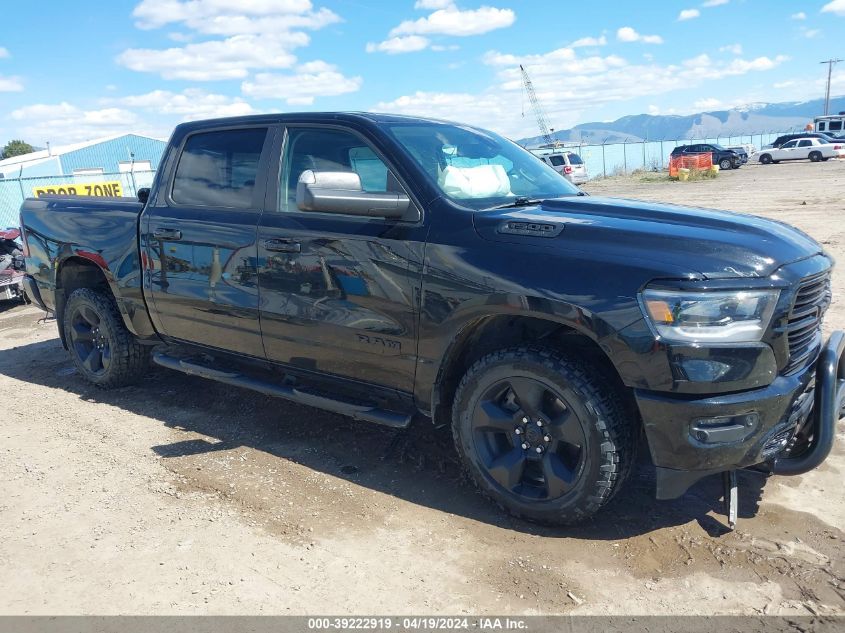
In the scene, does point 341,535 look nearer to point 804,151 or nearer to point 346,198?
point 346,198

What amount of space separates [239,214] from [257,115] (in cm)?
66

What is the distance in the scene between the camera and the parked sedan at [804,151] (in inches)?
1609

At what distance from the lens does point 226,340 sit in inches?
173

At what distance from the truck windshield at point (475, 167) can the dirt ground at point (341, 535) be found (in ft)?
5.18

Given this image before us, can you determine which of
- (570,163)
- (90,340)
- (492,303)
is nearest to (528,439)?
(492,303)

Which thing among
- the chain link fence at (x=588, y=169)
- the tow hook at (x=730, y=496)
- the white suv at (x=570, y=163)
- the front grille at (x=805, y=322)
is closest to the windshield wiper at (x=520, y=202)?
the front grille at (x=805, y=322)

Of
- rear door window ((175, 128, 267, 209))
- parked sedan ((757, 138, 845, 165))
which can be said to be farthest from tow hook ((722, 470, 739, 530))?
parked sedan ((757, 138, 845, 165))

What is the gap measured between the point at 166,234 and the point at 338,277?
157cm

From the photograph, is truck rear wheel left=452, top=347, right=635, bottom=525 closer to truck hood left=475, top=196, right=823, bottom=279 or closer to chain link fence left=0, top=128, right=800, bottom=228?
truck hood left=475, top=196, right=823, bottom=279

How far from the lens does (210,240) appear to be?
14.0 feet

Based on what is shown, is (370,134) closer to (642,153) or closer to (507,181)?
(507,181)

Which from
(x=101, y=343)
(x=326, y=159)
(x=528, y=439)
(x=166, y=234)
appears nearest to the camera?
(x=528, y=439)

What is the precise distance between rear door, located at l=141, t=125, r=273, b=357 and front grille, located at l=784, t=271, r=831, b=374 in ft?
9.21

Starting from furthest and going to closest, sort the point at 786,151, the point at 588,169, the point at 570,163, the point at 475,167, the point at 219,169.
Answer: the point at 588,169 < the point at 786,151 < the point at 570,163 < the point at 219,169 < the point at 475,167
